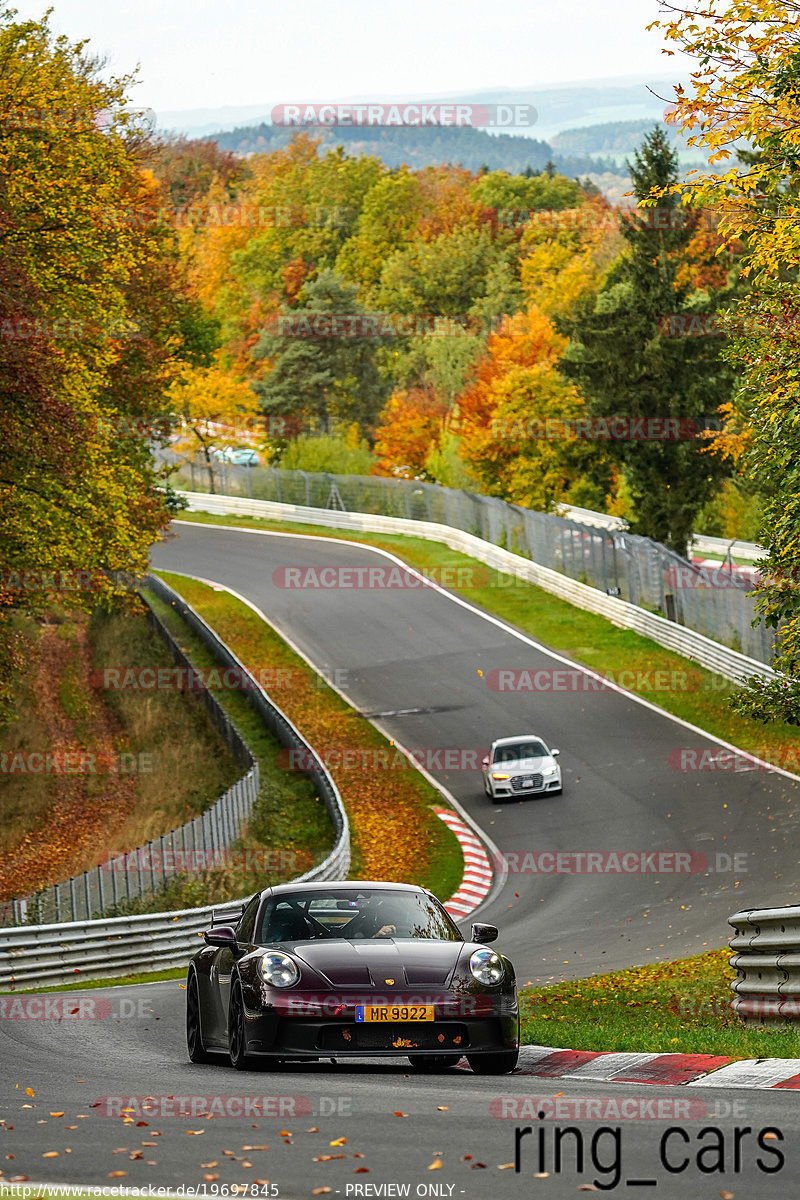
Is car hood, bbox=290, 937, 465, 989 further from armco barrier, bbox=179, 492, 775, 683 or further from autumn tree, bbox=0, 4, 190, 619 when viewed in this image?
armco barrier, bbox=179, 492, 775, 683

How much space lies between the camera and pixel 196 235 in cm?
11919

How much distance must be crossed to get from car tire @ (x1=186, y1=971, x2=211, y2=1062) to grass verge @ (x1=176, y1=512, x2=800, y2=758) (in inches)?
845

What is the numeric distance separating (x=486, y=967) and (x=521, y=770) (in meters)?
21.9

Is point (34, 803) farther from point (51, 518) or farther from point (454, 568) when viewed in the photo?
point (454, 568)

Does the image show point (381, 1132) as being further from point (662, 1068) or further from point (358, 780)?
point (358, 780)

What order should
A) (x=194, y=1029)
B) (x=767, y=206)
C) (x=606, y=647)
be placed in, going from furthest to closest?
(x=606, y=647) < (x=767, y=206) < (x=194, y=1029)

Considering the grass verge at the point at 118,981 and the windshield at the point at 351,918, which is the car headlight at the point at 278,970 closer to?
the windshield at the point at 351,918

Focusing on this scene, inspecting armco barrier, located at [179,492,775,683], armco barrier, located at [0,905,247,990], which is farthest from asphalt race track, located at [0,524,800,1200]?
armco barrier, located at [179,492,775,683]

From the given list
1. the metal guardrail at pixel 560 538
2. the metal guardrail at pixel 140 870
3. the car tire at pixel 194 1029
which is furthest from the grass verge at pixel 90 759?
the car tire at pixel 194 1029

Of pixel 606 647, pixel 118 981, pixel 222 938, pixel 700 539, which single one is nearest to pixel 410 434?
pixel 700 539

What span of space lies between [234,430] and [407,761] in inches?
1823

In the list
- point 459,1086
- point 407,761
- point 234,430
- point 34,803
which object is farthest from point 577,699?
point 234,430

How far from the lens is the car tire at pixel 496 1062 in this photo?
373 inches

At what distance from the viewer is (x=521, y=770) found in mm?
31344
